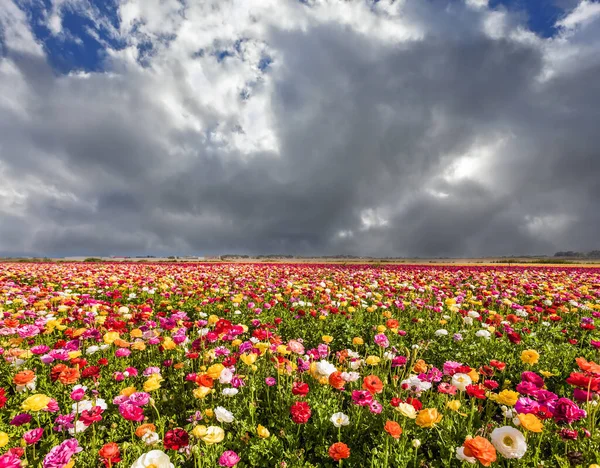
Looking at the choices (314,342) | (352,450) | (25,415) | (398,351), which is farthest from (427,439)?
(25,415)

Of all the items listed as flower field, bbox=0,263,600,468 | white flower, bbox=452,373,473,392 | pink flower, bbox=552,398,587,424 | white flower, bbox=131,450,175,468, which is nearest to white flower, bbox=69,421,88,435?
flower field, bbox=0,263,600,468

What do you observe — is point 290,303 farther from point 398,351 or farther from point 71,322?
point 71,322

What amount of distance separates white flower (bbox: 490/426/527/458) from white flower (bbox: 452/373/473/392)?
0.85 m

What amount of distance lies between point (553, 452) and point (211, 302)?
7.37m

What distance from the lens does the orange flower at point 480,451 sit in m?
1.98

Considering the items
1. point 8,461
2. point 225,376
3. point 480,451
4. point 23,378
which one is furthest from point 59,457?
point 480,451

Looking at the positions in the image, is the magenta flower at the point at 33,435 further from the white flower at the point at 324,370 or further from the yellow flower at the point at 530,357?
the yellow flower at the point at 530,357

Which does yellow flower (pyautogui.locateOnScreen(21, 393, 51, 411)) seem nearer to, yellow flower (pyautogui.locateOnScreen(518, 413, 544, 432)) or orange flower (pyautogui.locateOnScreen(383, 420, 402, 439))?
orange flower (pyautogui.locateOnScreen(383, 420, 402, 439))

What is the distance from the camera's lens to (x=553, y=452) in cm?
282

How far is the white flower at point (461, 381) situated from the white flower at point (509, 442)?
852 millimetres

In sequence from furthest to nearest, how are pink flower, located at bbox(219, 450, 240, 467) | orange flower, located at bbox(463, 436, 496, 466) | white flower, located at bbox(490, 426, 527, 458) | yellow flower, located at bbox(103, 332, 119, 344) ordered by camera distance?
yellow flower, located at bbox(103, 332, 119, 344) → pink flower, located at bbox(219, 450, 240, 467) → white flower, located at bbox(490, 426, 527, 458) → orange flower, located at bbox(463, 436, 496, 466)

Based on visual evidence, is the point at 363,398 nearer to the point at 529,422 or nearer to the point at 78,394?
the point at 529,422

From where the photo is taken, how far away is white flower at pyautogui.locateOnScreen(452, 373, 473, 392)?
3127 mm

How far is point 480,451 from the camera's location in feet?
6.54
